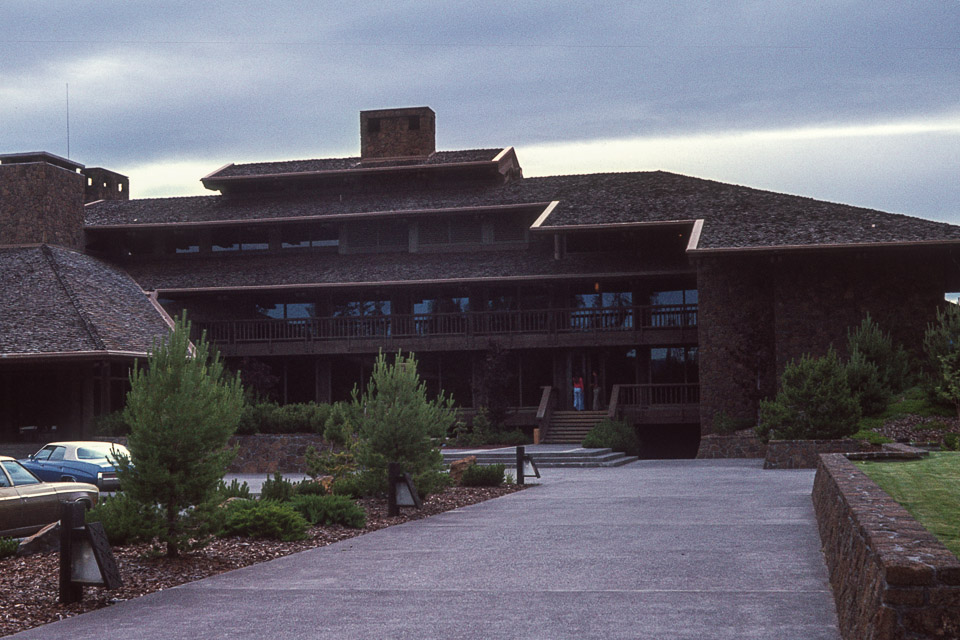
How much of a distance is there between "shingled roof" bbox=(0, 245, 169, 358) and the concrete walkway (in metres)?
21.5

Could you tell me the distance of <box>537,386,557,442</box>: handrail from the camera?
37469 millimetres

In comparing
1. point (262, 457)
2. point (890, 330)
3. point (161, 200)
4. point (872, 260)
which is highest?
point (161, 200)

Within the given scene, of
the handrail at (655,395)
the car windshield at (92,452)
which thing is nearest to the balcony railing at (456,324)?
the handrail at (655,395)

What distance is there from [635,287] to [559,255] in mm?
3133

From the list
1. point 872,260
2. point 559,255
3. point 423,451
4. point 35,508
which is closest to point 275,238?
point 559,255

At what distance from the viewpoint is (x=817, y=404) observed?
25.6m

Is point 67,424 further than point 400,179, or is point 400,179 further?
point 400,179

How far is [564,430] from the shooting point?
124 feet

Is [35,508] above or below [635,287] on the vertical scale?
below

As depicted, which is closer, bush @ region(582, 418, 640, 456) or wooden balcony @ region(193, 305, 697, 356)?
bush @ region(582, 418, 640, 456)

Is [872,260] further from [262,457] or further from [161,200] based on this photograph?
[161,200]

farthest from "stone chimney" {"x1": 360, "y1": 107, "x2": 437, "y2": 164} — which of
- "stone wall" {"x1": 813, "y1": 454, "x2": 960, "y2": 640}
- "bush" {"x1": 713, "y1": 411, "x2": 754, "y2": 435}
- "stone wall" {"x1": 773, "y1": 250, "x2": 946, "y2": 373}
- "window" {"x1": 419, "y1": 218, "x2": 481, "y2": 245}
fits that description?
"stone wall" {"x1": 813, "y1": 454, "x2": 960, "y2": 640}

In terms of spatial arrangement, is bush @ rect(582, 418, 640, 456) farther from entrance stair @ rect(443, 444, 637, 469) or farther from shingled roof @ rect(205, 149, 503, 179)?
shingled roof @ rect(205, 149, 503, 179)

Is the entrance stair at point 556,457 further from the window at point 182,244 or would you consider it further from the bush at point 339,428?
the window at point 182,244
